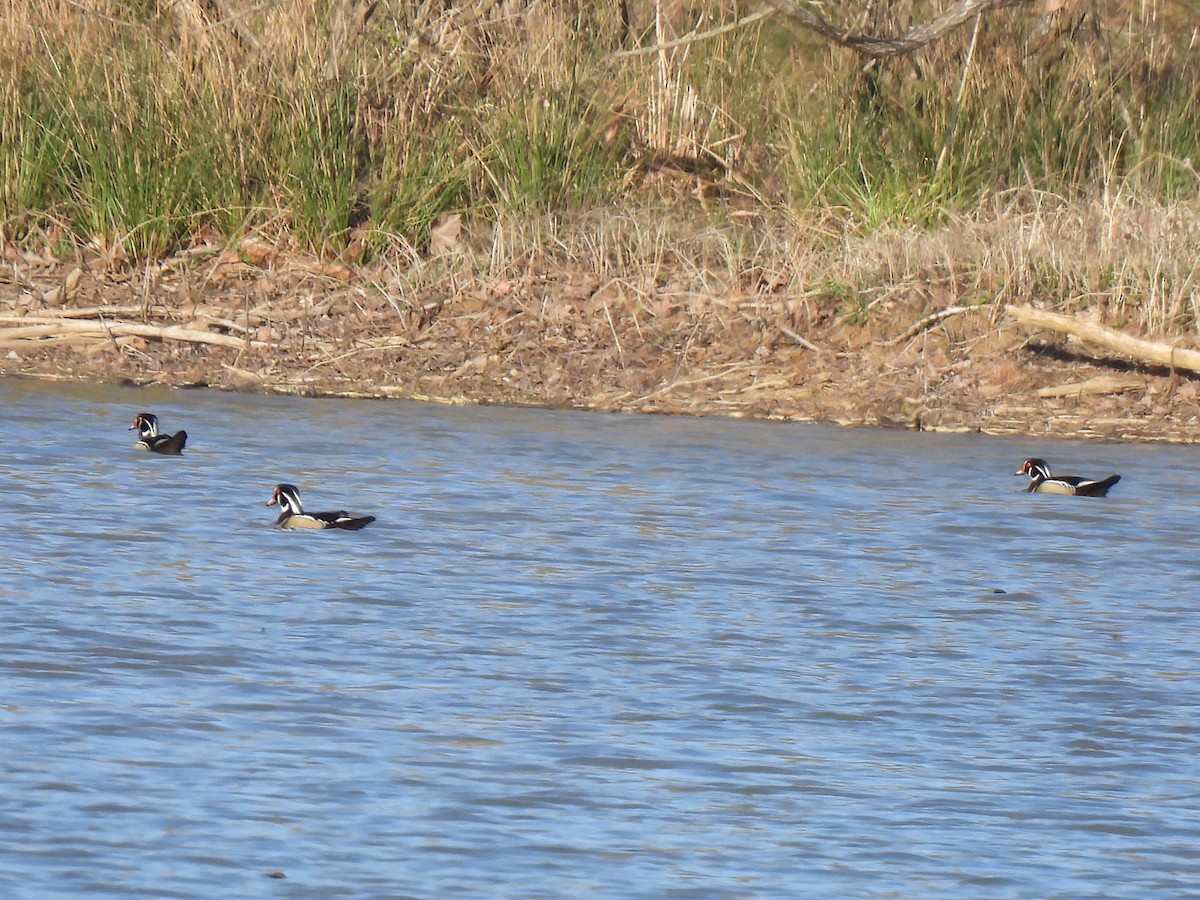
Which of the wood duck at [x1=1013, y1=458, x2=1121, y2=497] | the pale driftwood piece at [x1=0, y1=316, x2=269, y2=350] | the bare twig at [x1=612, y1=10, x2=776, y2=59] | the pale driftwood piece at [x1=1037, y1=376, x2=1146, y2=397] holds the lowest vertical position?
the pale driftwood piece at [x1=0, y1=316, x2=269, y2=350]

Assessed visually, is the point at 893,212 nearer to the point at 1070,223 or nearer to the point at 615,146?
the point at 1070,223

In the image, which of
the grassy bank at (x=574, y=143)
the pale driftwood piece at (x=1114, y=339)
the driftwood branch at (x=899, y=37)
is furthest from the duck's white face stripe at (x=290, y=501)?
the driftwood branch at (x=899, y=37)

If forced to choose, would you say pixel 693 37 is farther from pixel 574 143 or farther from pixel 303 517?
pixel 303 517

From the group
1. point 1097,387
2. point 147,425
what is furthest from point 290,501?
point 1097,387

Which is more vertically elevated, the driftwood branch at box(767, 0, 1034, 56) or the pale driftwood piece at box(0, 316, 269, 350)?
the driftwood branch at box(767, 0, 1034, 56)

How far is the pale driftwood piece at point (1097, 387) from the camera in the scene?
14.2 metres

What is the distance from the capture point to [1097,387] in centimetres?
1420

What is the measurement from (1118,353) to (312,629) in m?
7.49

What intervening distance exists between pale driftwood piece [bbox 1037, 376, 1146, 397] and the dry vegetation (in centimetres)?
2

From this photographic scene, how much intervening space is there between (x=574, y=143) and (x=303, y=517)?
22.5ft

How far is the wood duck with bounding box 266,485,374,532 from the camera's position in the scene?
1024 centimetres

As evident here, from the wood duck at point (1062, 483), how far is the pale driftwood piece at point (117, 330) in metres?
5.93

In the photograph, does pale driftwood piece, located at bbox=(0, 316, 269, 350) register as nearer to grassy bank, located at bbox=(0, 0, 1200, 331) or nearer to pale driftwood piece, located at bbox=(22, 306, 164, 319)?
pale driftwood piece, located at bbox=(22, 306, 164, 319)

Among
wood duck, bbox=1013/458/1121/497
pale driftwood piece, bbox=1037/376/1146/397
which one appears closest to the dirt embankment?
pale driftwood piece, bbox=1037/376/1146/397
